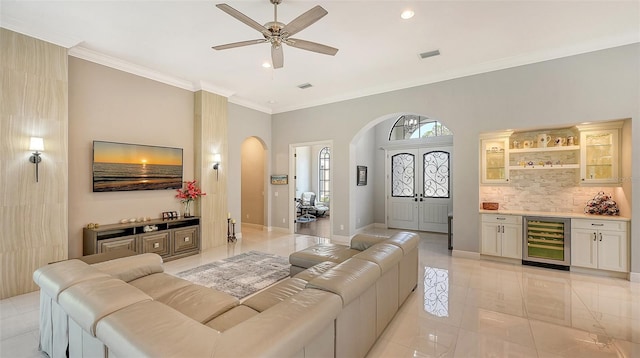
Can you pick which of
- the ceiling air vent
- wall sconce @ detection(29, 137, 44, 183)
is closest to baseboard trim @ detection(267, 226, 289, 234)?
wall sconce @ detection(29, 137, 44, 183)

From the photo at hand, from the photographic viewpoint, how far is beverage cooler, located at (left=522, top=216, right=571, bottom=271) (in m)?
4.22

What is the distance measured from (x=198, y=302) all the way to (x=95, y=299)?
2.43ft

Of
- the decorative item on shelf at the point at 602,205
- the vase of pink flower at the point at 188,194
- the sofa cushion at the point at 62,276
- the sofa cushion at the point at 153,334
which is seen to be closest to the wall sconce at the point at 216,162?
Result: the vase of pink flower at the point at 188,194

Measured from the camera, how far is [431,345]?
2373 mm

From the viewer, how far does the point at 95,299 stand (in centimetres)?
156

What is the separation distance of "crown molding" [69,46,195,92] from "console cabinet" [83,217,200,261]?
8.61ft

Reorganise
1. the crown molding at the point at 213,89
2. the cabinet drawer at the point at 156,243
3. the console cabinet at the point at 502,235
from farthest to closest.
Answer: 1. the crown molding at the point at 213,89
2. the console cabinet at the point at 502,235
3. the cabinet drawer at the point at 156,243

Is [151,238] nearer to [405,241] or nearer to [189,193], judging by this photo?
[189,193]

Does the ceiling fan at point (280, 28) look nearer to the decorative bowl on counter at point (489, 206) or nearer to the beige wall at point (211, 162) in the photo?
the beige wall at point (211, 162)

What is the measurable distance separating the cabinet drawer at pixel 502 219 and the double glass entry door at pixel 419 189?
232cm

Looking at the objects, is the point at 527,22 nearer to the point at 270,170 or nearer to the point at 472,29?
the point at 472,29

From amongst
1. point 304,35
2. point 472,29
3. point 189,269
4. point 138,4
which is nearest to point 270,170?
point 189,269

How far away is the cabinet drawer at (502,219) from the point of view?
15.0 feet

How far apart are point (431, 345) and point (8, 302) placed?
4.75m
